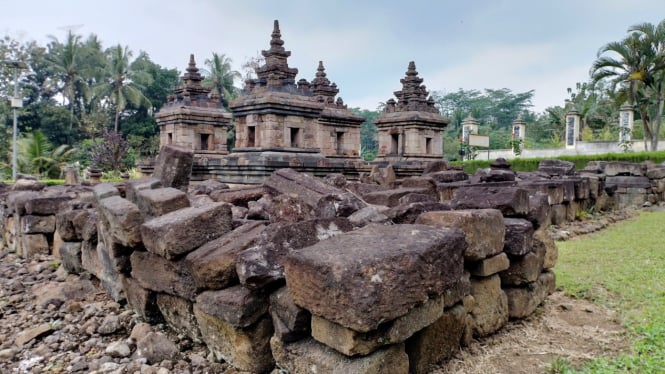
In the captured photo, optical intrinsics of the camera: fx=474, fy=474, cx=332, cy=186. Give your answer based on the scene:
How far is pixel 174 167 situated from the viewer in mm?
5016

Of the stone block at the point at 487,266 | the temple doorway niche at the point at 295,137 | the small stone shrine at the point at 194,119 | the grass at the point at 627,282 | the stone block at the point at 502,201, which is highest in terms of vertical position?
the small stone shrine at the point at 194,119

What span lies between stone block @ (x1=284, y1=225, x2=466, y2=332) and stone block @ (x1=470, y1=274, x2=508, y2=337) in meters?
0.69

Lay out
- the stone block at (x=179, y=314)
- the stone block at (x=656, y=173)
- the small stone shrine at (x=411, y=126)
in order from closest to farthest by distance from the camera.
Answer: the stone block at (x=179, y=314) → the stone block at (x=656, y=173) → the small stone shrine at (x=411, y=126)

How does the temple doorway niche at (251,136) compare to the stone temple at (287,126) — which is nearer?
the stone temple at (287,126)

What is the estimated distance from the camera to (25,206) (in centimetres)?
686

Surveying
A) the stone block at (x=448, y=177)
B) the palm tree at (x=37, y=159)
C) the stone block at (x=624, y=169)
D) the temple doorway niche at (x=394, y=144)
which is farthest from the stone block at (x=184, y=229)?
the palm tree at (x=37, y=159)

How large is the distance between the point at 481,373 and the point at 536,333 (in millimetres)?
851

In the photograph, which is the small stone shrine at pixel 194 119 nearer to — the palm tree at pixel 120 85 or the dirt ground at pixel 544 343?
the dirt ground at pixel 544 343

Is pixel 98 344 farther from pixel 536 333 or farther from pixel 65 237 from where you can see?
pixel 536 333

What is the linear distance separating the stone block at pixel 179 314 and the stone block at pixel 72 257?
2.39 m

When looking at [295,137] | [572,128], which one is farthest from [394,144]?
[572,128]

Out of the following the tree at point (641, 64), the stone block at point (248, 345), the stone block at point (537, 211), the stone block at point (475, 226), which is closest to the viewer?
the stone block at point (248, 345)

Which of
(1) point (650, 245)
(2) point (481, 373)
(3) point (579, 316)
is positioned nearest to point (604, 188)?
(1) point (650, 245)

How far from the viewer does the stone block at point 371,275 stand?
6.98 feet
